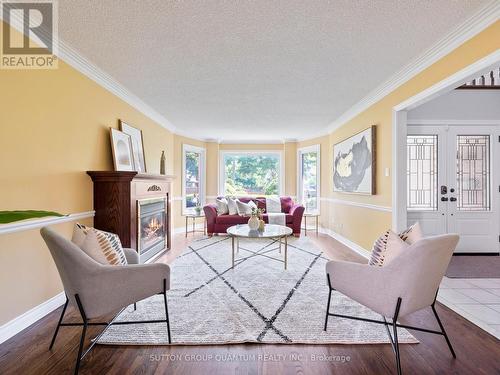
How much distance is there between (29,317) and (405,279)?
2.94m

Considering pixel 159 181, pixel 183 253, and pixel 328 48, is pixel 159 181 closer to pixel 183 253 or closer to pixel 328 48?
pixel 183 253

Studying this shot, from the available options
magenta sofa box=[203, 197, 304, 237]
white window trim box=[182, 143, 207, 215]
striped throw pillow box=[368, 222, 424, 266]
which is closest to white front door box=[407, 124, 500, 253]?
magenta sofa box=[203, 197, 304, 237]

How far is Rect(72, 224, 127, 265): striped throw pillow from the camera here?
1.80m

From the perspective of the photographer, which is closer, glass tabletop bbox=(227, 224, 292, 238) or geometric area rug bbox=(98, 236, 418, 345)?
geometric area rug bbox=(98, 236, 418, 345)

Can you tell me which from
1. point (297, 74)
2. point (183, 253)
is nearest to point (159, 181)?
point (183, 253)

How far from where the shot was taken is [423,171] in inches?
157

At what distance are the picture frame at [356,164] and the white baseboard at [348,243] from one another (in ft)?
3.03

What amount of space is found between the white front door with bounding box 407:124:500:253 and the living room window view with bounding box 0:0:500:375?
0.02 m

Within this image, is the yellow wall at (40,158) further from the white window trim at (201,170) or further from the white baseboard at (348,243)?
the white baseboard at (348,243)

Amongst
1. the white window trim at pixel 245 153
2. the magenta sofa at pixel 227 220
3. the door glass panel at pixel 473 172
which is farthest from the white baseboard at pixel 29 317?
the door glass panel at pixel 473 172

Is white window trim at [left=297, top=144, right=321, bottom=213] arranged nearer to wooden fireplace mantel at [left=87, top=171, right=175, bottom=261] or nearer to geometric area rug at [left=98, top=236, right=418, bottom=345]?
A: geometric area rug at [left=98, top=236, right=418, bottom=345]

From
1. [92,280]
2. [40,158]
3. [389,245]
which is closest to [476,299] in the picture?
[389,245]

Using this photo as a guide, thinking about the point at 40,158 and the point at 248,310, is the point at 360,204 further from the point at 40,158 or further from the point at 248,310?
the point at 40,158

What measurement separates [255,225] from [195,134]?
3.56 metres
